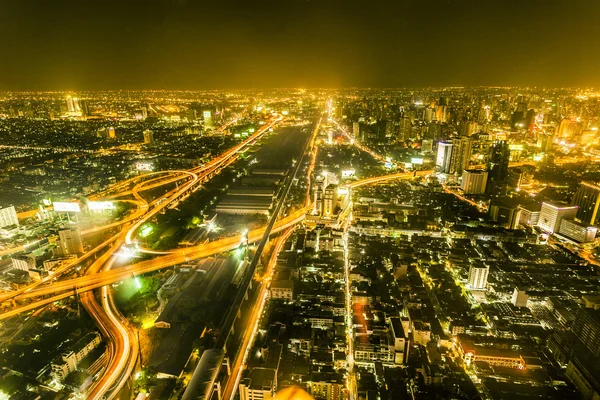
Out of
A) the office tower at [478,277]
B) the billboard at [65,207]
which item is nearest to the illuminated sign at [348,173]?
the office tower at [478,277]

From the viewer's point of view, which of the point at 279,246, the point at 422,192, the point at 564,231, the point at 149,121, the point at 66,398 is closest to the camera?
the point at 66,398

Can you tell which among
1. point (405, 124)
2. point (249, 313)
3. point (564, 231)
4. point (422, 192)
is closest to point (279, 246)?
point (249, 313)

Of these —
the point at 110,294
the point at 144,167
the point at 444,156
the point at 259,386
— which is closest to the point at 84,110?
the point at 144,167

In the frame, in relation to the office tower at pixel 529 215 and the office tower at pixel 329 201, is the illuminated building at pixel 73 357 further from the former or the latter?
the office tower at pixel 529 215

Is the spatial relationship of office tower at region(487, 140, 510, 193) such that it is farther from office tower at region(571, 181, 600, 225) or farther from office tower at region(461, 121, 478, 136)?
office tower at region(461, 121, 478, 136)

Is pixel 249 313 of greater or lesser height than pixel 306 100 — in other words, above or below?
below

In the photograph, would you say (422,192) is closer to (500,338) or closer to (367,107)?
(500,338)
